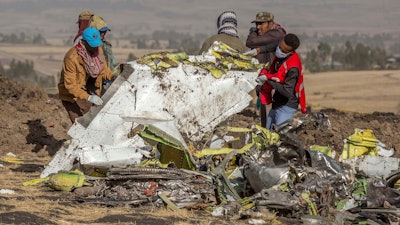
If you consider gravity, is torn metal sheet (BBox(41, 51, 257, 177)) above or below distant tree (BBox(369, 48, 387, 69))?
above

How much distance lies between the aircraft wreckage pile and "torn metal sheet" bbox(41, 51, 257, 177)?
Result: 1 centimetres

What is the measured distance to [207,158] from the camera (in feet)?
30.1

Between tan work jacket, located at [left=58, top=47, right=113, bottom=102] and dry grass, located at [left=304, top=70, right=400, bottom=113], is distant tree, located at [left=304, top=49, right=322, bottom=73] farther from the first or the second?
tan work jacket, located at [left=58, top=47, right=113, bottom=102]

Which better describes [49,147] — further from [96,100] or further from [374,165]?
[374,165]

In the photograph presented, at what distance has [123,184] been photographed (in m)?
8.56

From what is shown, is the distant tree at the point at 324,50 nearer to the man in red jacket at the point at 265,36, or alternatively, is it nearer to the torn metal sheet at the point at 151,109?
the man in red jacket at the point at 265,36

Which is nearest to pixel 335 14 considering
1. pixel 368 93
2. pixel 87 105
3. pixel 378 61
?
pixel 378 61

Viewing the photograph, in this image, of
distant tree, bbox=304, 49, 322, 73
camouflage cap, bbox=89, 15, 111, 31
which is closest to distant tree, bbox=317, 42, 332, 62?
distant tree, bbox=304, 49, 322, 73

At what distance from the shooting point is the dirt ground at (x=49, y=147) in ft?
25.1

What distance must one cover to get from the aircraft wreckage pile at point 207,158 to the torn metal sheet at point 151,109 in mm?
11

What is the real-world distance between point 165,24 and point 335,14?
2798 cm

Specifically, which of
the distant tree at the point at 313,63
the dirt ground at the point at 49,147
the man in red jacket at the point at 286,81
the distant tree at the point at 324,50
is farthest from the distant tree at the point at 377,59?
the man in red jacket at the point at 286,81

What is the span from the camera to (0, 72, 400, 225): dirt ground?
7.66m

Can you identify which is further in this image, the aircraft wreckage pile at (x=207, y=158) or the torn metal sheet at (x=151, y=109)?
the torn metal sheet at (x=151, y=109)
